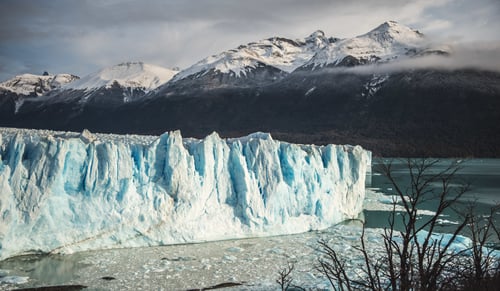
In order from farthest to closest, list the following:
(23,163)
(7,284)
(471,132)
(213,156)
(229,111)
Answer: (229,111) < (471,132) < (213,156) < (23,163) < (7,284)

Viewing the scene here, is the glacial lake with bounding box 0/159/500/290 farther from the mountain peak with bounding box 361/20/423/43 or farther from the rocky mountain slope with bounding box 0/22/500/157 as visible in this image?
the mountain peak with bounding box 361/20/423/43

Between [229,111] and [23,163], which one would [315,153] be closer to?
[23,163]

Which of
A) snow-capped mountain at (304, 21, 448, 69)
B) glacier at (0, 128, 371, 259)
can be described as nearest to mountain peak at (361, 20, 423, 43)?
snow-capped mountain at (304, 21, 448, 69)

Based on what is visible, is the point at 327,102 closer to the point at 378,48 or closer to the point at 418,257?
the point at 378,48

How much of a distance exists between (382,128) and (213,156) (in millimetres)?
87010

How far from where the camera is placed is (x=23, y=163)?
11992mm

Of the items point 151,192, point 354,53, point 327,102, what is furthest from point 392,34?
point 151,192

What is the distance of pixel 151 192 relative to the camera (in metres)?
13.5

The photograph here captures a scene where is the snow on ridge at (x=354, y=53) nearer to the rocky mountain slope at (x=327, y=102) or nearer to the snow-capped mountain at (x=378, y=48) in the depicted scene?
the snow-capped mountain at (x=378, y=48)

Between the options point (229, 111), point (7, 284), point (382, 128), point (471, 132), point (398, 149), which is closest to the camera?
point (7, 284)

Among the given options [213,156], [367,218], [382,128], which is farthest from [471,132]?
[213,156]

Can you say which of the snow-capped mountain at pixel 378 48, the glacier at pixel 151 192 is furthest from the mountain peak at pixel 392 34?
the glacier at pixel 151 192

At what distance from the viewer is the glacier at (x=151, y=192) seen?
11.7 meters

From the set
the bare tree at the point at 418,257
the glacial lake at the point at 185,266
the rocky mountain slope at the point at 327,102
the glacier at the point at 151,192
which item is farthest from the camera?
the rocky mountain slope at the point at 327,102
